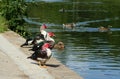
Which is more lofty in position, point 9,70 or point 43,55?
point 43,55

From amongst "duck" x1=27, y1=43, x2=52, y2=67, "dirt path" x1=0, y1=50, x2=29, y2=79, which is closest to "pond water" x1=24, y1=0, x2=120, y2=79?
"duck" x1=27, y1=43, x2=52, y2=67

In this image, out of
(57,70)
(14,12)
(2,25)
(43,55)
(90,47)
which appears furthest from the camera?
(90,47)

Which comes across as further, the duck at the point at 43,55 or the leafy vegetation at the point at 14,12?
the leafy vegetation at the point at 14,12

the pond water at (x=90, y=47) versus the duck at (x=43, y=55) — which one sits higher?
the duck at (x=43, y=55)

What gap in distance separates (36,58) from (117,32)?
83.0 feet

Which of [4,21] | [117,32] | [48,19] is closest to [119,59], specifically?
[4,21]

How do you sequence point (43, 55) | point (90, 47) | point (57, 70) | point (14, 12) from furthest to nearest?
point (90, 47), point (14, 12), point (43, 55), point (57, 70)

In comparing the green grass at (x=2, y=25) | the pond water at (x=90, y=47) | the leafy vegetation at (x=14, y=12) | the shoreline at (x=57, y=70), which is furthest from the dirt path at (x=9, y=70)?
the leafy vegetation at (x=14, y=12)

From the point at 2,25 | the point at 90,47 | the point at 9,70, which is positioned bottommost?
the point at 90,47

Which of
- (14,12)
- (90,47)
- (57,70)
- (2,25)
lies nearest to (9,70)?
(57,70)

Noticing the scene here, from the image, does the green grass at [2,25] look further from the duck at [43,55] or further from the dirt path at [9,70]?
the duck at [43,55]

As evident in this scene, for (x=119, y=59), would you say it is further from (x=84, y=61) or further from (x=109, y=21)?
(x=109, y=21)

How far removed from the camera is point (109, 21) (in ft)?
165

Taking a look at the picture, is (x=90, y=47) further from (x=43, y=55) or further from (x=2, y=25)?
(x=43, y=55)
